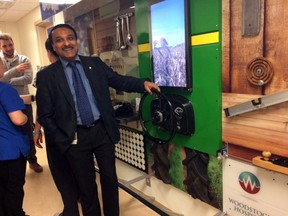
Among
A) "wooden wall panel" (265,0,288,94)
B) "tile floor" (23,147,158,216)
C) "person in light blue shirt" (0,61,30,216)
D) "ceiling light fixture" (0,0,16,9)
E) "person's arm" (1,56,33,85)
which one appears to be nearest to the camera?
"wooden wall panel" (265,0,288,94)

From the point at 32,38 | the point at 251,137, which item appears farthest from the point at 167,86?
the point at 32,38

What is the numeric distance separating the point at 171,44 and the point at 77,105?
0.83m

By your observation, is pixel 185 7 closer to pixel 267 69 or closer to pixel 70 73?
pixel 267 69

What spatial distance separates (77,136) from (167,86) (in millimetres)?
787

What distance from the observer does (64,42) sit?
1.79 meters

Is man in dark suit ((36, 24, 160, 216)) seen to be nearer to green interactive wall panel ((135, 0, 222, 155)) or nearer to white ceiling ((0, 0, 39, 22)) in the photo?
green interactive wall panel ((135, 0, 222, 155))

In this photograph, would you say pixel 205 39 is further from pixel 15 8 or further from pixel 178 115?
pixel 15 8

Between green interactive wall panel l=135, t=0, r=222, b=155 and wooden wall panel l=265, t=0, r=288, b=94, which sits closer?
wooden wall panel l=265, t=0, r=288, b=94

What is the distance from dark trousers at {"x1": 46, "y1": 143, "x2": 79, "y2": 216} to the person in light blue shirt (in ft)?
0.72

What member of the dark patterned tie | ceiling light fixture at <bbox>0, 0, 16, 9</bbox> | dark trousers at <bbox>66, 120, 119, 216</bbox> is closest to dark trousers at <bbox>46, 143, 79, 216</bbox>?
dark trousers at <bbox>66, 120, 119, 216</bbox>

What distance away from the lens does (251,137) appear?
5.10 feet

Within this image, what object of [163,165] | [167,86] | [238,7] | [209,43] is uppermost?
[238,7]

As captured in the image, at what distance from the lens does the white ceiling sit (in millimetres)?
5000

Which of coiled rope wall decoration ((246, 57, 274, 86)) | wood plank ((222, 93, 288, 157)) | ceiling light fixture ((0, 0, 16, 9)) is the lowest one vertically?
wood plank ((222, 93, 288, 157))
